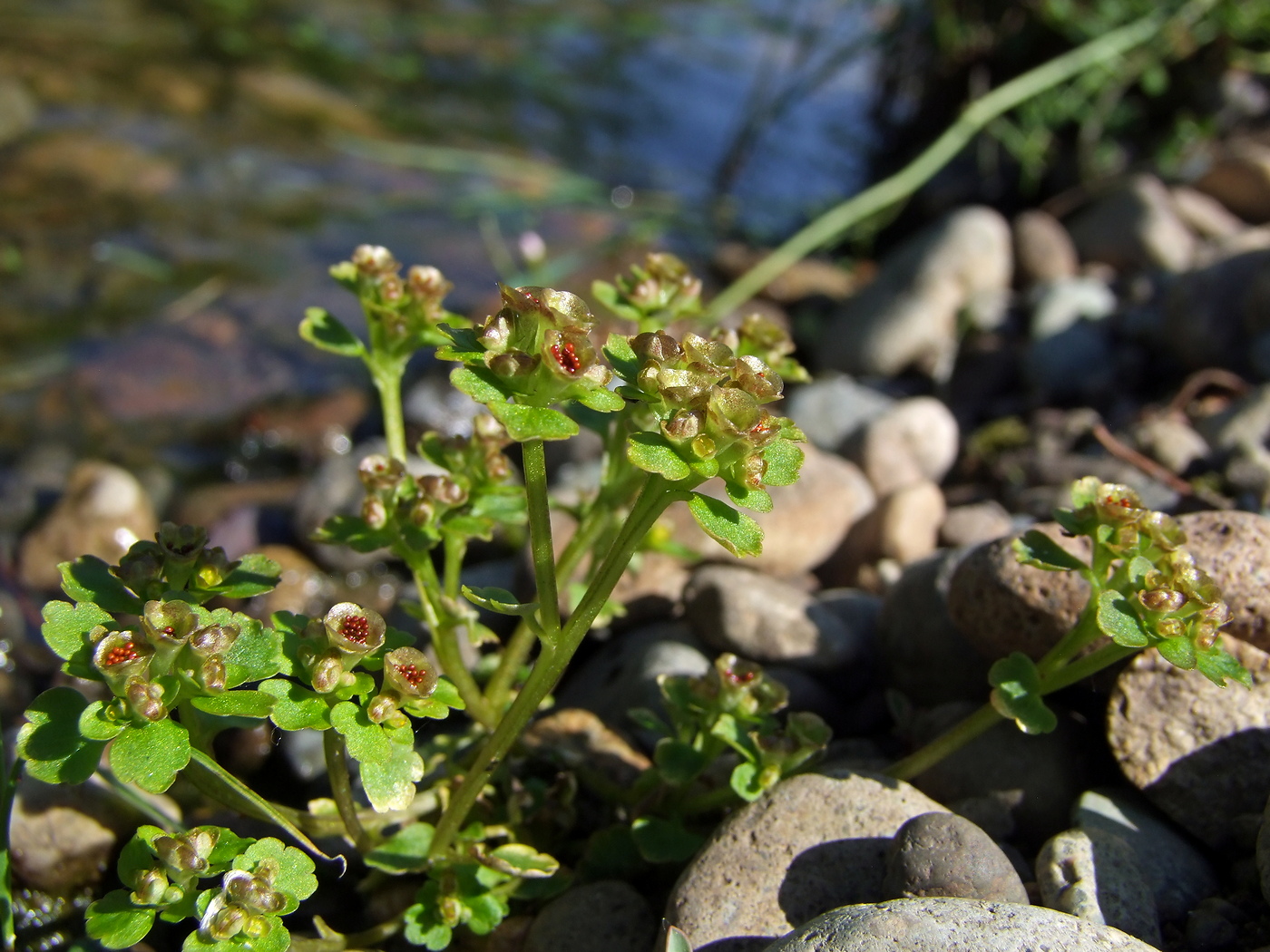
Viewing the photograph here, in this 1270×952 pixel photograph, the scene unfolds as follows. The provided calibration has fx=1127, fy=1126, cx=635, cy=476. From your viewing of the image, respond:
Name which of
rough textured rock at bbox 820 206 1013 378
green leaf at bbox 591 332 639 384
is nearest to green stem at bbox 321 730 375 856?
green leaf at bbox 591 332 639 384

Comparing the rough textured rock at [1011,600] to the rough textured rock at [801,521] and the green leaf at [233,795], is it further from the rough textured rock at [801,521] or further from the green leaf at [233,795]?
the green leaf at [233,795]

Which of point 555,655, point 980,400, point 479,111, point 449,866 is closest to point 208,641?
point 555,655

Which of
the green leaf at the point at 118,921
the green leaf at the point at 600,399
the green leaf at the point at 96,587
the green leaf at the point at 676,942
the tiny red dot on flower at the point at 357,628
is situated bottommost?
the green leaf at the point at 118,921

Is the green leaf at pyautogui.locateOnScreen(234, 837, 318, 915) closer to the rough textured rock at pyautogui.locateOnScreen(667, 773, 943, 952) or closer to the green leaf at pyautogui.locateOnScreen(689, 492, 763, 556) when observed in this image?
the rough textured rock at pyautogui.locateOnScreen(667, 773, 943, 952)

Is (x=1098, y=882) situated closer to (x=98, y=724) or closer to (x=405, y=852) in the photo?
(x=405, y=852)

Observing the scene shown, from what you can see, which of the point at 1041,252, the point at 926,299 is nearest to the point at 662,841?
the point at 926,299

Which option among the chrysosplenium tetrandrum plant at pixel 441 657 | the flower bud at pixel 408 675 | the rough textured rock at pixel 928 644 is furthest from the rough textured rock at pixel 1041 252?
the flower bud at pixel 408 675

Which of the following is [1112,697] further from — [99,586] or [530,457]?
[99,586]
